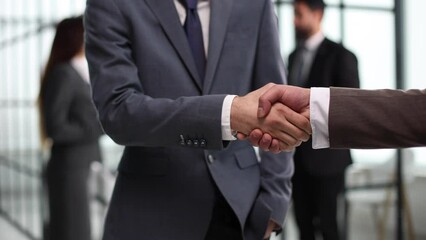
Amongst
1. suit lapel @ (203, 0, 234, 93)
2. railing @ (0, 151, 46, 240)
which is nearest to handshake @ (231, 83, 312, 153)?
suit lapel @ (203, 0, 234, 93)

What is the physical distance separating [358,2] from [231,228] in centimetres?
172

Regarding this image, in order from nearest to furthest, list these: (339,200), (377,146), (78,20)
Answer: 1. (377,146)
2. (339,200)
3. (78,20)

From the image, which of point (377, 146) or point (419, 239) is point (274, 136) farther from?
point (419, 239)

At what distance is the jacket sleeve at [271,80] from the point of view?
1619 millimetres

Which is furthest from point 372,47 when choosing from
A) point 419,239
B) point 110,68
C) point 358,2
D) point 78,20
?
point 110,68

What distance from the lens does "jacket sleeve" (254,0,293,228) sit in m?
1.62

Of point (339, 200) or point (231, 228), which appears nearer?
point (231, 228)

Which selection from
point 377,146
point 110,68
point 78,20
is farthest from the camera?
point 78,20

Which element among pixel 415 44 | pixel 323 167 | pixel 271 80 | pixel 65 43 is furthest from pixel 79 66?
pixel 271 80

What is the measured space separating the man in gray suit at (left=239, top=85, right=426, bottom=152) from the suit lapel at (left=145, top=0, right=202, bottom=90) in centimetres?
28

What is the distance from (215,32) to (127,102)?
10.4 inches

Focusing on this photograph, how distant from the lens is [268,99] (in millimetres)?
1460

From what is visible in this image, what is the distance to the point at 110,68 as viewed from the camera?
1484 millimetres

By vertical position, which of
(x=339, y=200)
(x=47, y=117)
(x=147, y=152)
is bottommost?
(x=339, y=200)
